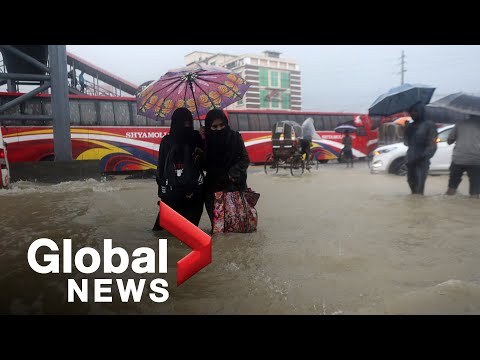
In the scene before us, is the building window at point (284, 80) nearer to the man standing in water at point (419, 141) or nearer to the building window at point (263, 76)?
the building window at point (263, 76)

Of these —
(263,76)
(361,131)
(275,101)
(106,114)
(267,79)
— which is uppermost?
(263,76)

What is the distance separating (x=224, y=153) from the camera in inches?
167

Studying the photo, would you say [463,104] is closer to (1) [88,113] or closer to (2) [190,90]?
(2) [190,90]

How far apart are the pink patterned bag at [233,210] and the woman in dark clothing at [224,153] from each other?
0.33 ft

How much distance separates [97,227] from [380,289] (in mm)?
3739

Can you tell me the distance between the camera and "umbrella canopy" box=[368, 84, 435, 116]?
6.86m

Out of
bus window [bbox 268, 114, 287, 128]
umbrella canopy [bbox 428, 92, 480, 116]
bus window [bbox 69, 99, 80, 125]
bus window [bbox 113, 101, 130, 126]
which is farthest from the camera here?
bus window [bbox 268, 114, 287, 128]

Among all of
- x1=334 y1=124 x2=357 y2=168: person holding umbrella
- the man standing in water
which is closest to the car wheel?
the man standing in water

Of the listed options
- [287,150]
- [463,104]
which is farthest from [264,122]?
[463,104]

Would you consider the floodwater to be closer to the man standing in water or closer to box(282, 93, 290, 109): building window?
the man standing in water

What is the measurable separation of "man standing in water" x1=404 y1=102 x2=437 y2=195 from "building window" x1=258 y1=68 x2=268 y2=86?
56573 mm

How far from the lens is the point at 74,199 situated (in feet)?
25.4

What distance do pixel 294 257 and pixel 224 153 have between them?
1.33 m

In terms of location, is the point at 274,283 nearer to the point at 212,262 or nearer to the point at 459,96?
the point at 212,262
